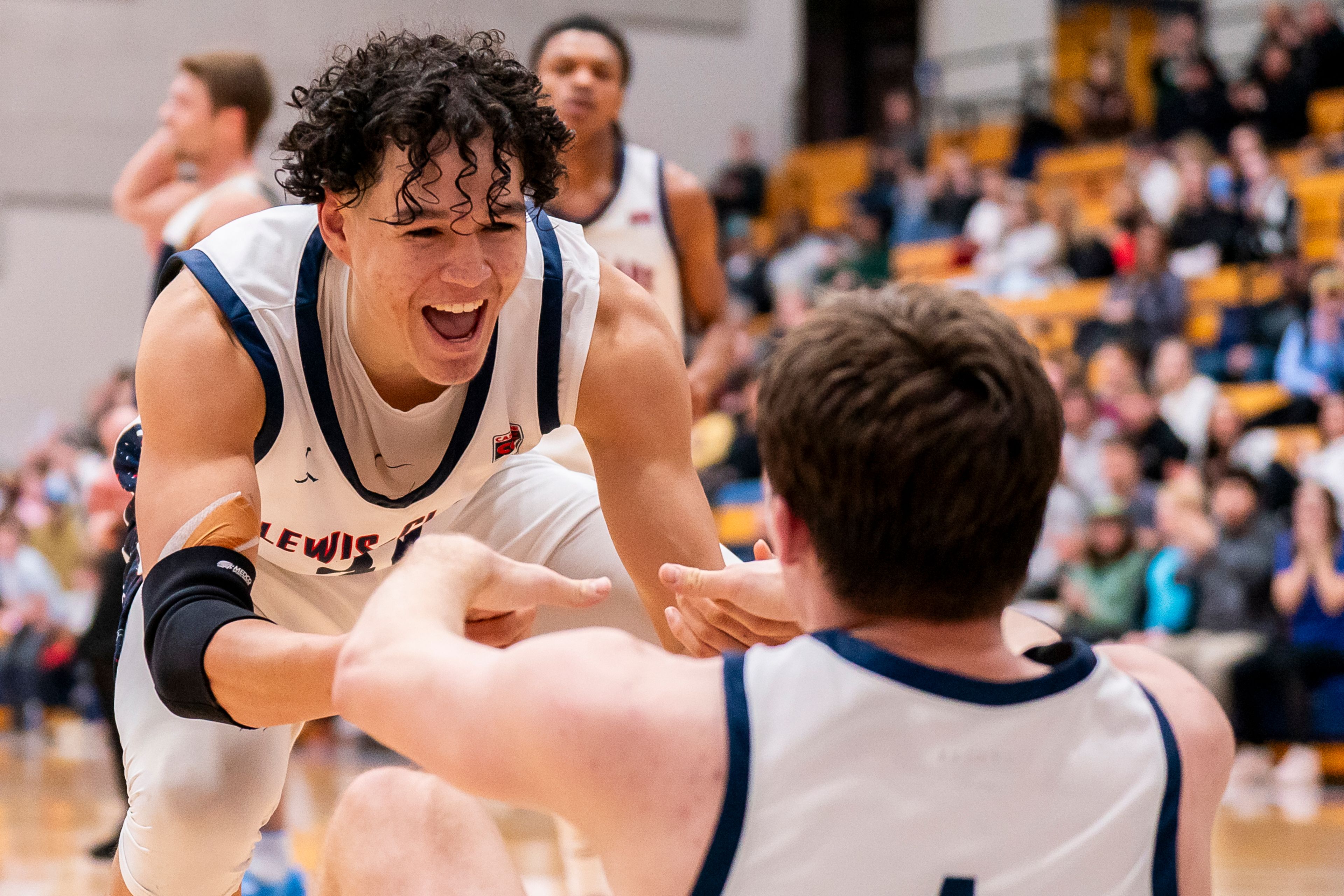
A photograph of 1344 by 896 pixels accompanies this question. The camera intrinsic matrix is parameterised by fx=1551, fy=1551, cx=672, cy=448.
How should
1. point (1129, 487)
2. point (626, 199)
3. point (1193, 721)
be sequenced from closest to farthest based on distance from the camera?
point (1193, 721) < point (626, 199) < point (1129, 487)

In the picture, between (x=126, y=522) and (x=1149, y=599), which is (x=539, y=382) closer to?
(x=126, y=522)

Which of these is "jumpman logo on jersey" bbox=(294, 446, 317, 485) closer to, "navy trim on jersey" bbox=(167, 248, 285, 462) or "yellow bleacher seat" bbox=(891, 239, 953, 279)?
"navy trim on jersey" bbox=(167, 248, 285, 462)

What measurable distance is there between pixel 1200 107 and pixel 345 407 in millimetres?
11933

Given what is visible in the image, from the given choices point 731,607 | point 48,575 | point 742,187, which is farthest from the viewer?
point 742,187

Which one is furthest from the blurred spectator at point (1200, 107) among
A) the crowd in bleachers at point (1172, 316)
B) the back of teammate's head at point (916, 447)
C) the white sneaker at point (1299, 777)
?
the back of teammate's head at point (916, 447)

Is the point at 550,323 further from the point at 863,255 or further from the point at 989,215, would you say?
the point at 863,255

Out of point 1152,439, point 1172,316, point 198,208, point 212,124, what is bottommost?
point 1152,439

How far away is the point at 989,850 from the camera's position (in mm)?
1583

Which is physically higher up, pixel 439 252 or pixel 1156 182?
pixel 439 252

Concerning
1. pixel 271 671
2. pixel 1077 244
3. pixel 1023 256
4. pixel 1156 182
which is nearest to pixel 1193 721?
pixel 271 671

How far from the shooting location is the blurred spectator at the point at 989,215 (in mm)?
13648

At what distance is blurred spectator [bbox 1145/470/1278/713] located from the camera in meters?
7.67

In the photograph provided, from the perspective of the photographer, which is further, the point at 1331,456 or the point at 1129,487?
the point at 1129,487

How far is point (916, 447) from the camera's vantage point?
61.9 inches
